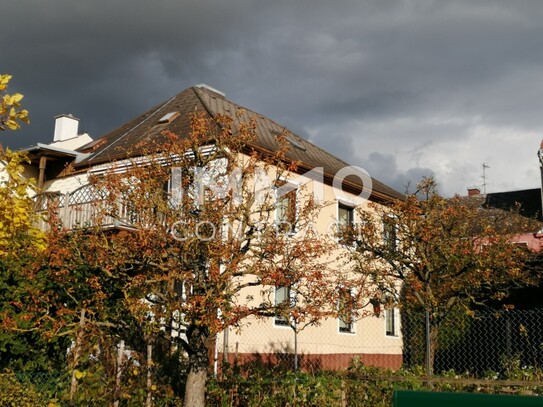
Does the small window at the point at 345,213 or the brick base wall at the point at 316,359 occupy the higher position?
the small window at the point at 345,213

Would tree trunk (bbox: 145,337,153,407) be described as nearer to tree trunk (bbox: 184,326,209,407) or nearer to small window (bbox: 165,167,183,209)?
tree trunk (bbox: 184,326,209,407)

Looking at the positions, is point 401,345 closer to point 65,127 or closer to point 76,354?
point 76,354

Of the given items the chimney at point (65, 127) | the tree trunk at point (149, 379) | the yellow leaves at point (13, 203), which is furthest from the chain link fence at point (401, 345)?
the chimney at point (65, 127)

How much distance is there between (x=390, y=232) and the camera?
14.7 meters

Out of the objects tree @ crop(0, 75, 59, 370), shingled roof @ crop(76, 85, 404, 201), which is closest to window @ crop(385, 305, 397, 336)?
shingled roof @ crop(76, 85, 404, 201)

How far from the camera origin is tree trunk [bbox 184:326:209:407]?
8.19m

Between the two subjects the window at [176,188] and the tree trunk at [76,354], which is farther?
the window at [176,188]

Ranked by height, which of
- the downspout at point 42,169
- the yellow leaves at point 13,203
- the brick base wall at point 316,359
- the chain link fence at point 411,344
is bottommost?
the brick base wall at point 316,359

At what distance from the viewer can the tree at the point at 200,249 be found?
7832 mm

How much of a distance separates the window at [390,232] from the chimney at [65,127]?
16.8 meters

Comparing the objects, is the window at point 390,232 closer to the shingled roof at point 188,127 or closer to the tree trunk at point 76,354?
the shingled roof at point 188,127

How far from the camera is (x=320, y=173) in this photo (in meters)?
18.7

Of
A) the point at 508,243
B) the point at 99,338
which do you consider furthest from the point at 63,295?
the point at 508,243

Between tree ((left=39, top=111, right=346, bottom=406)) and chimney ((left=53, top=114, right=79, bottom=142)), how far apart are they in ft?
62.4
